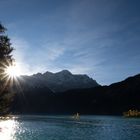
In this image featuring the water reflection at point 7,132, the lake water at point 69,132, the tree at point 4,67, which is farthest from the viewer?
the lake water at point 69,132

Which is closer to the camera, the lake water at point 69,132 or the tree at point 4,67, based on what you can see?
the tree at point 4,67

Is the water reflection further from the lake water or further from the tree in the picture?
the tree

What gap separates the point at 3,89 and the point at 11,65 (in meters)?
2.92

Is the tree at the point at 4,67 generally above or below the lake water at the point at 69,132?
above

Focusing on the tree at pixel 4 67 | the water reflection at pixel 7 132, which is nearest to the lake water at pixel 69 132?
the water reflection at pixel 7 132

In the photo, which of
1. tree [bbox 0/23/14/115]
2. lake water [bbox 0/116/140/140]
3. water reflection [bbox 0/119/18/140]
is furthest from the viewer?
lake water [bbox 0/116/140/140]

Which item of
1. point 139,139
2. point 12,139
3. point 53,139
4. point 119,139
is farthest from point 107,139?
point 12,139

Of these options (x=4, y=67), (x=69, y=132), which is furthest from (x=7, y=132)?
(x=4, y=67)

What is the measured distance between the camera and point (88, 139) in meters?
76.3

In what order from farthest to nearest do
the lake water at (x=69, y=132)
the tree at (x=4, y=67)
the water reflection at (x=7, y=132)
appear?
the lake water at (x=69, y=132) < the water reflection at (x=7, y=132) < the tree at (x=4, y=67)

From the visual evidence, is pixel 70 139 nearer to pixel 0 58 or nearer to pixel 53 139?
pixel 53 139

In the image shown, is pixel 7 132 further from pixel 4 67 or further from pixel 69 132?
pixel 4 67

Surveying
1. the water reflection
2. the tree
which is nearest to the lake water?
the water reflection

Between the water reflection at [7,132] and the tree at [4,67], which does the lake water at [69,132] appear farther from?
the tree at [4,67]
